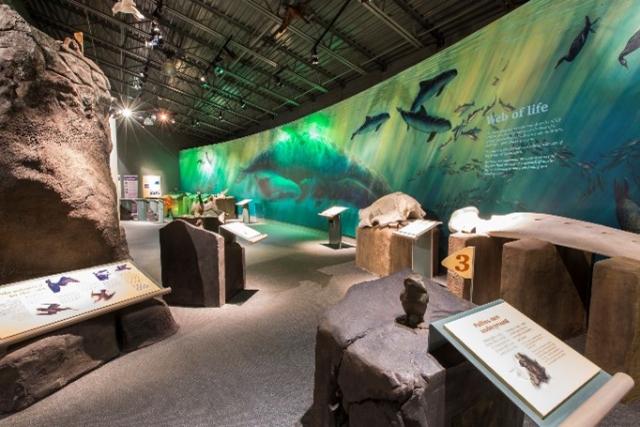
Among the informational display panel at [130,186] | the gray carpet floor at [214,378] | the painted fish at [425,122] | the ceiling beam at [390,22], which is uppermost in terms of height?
the ceiling beam at [390,22]

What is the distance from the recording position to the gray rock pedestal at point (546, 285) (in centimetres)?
246

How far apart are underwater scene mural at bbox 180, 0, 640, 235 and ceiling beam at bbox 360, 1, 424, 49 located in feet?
4.93

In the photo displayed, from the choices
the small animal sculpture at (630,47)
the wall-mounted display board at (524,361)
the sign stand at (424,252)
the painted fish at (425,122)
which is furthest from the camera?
the painted fish at (425,122)

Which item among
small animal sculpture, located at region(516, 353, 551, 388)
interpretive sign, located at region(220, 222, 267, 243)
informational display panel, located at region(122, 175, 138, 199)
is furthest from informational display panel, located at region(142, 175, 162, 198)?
small animal sculpture, located at region(516, 353, 551, 388)

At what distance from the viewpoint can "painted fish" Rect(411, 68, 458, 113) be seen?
4.64 metres

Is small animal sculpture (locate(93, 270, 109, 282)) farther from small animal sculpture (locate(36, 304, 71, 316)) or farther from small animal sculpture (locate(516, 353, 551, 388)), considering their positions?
small animal sculpture (locate(516, 353, 551, 388))

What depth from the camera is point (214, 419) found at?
5.59 ft

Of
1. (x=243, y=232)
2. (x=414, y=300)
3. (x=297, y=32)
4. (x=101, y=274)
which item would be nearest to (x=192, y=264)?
(x=243, y=232)

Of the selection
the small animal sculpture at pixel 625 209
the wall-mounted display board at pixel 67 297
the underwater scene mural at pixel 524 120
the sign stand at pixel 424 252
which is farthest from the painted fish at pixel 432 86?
the wall-mounted display board at pixel 67 297

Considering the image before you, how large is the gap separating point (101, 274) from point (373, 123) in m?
5.75

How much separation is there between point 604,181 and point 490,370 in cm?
308

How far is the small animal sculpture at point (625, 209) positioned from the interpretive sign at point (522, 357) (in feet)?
8.27

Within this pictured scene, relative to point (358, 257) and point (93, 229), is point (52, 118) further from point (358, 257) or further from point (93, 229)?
point (358, 257)

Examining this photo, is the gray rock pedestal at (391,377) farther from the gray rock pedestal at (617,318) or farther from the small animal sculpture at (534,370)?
the gray rock pedestal at (617,318)
